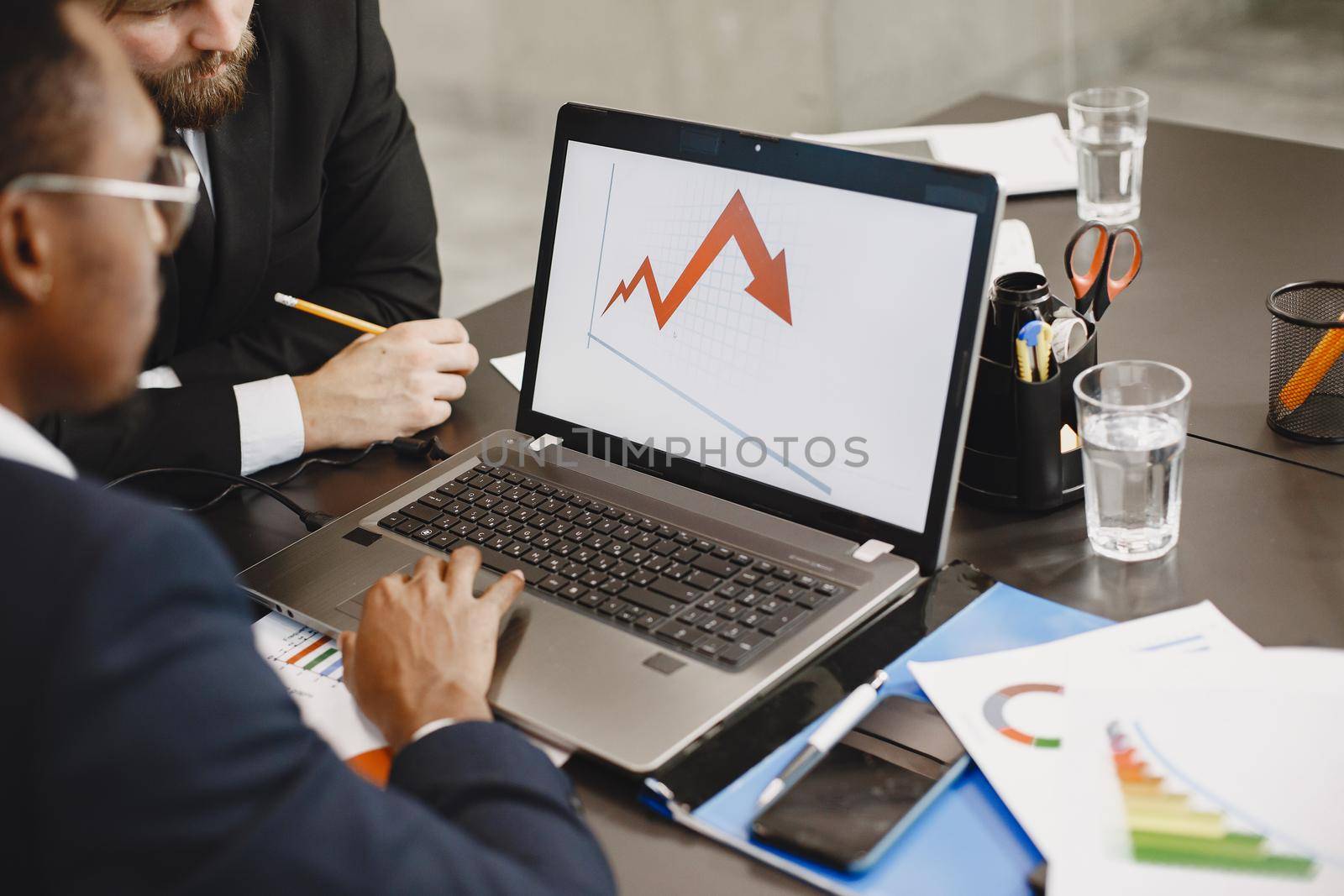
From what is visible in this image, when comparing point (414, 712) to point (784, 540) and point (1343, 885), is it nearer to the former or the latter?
point (784, 540)

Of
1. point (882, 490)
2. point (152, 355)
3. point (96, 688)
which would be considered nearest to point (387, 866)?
point (96, 688)

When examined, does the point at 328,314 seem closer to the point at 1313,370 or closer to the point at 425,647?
the point at 425,647

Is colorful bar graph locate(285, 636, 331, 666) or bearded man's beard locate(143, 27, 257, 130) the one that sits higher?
bearded man's beard locate(143, 27, 257, 130)

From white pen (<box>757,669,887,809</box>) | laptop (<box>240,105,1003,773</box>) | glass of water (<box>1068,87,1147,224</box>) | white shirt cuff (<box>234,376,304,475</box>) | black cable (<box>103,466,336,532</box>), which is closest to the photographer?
white pen (<box>757,669,887,809</box>)

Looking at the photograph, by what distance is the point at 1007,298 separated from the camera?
1.06 metres

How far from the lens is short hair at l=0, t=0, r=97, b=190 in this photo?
63 cm

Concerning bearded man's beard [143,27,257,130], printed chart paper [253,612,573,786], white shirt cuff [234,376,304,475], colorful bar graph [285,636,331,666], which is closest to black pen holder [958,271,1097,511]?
printed chart paper [253,612,573,786]

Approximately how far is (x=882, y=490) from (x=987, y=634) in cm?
14

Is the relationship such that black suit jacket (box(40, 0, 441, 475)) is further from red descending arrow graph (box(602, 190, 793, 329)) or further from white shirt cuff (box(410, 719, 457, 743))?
white shirt cuff (box(410, 719, 457, 743))

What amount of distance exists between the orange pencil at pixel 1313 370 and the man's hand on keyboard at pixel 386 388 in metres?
0.82

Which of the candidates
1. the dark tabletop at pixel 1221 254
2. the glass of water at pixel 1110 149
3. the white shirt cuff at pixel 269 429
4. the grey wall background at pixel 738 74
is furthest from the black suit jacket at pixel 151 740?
the grey wall background at pixel 738 74

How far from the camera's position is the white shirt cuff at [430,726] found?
815 mm

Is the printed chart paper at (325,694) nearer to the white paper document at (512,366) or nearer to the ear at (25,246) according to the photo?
the ear at (25,246)

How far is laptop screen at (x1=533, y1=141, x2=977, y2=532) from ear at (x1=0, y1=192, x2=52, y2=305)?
56 cm
